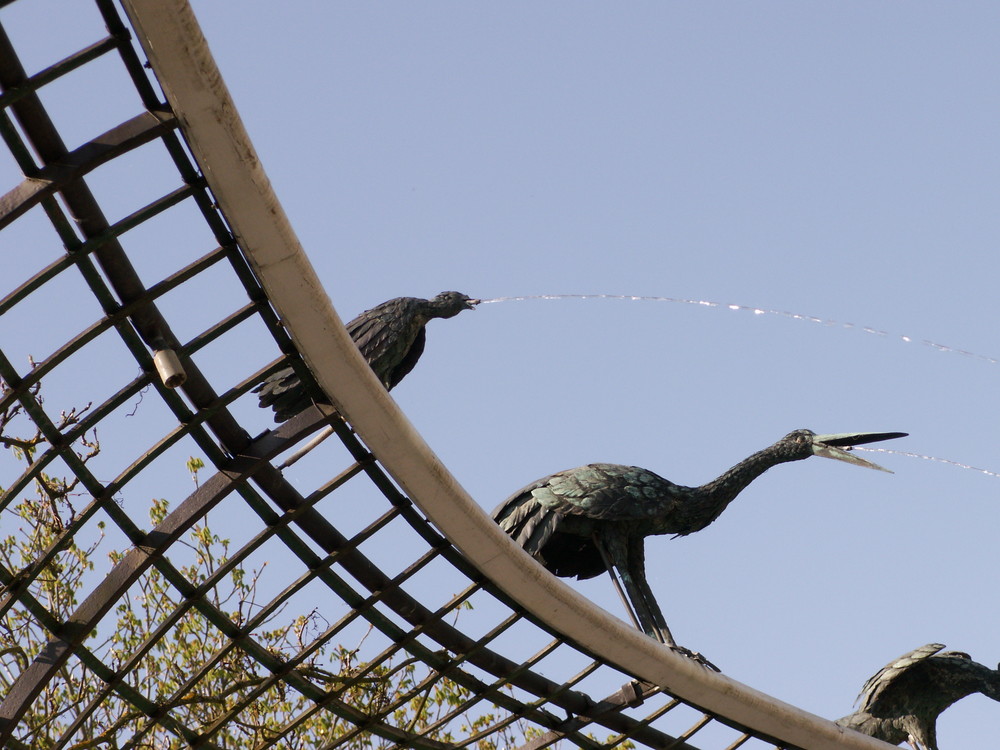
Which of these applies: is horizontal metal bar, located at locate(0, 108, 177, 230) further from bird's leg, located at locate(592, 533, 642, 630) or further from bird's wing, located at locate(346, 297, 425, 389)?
bird's leg, located at locate(592, 533, 642, 630)

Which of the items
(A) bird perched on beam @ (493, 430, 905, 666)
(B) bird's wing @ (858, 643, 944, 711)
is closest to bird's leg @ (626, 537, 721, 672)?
(A) bird perched on beam @ (493, 430, 905, 666)

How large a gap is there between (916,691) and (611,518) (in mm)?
2923

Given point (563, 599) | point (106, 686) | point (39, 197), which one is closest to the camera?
point (39, 197)

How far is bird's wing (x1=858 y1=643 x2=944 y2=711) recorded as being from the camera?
37.2 feet

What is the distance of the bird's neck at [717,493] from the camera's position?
35.4 feet

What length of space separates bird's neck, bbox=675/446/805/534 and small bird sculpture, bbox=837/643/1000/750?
5.98ft

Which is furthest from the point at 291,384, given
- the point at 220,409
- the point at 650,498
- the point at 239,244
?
the point at 650,498

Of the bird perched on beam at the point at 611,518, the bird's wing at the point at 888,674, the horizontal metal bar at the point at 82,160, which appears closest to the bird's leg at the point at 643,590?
the bird perched on beam at the point at 611,518

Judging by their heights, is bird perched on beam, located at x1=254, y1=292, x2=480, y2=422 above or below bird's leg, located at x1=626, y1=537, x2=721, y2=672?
above

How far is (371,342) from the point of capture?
32.2 ft

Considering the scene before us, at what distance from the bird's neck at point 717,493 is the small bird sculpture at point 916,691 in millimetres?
1822

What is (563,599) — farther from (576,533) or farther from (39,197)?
(39,197)

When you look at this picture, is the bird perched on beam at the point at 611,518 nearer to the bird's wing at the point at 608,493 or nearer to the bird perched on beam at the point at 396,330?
the bird's wing at the point at 608,493

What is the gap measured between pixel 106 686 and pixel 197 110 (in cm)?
341
